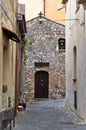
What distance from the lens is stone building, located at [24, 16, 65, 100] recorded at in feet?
114

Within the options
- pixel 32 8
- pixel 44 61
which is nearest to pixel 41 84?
pixel 44 61

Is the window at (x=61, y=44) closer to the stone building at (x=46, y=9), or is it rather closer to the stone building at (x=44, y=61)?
the stone building at (x=44, y=61)

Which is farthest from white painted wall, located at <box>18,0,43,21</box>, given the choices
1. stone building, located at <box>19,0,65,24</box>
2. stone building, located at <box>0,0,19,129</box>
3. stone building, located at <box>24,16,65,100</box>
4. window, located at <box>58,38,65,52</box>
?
stone building, located at <box>0,0,19,129</box>

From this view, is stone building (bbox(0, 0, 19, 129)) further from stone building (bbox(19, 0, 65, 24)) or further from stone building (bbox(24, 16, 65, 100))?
stone building (bbox(19, 0, 65, 24))

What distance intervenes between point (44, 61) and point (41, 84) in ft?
6.41

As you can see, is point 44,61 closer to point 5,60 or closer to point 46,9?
point 46,9

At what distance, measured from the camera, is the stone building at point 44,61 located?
34.8 metres

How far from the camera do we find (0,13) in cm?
1075

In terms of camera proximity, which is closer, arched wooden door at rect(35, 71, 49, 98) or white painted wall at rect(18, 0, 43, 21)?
arched wooden door at rect(35, 71, 49, 98)

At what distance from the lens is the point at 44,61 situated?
3503 cm

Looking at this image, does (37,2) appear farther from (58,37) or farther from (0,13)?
(0,13)

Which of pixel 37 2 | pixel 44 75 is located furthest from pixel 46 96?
pixel 37 2

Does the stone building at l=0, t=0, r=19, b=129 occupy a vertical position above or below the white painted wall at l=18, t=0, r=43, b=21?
below

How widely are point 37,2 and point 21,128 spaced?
30402mm
